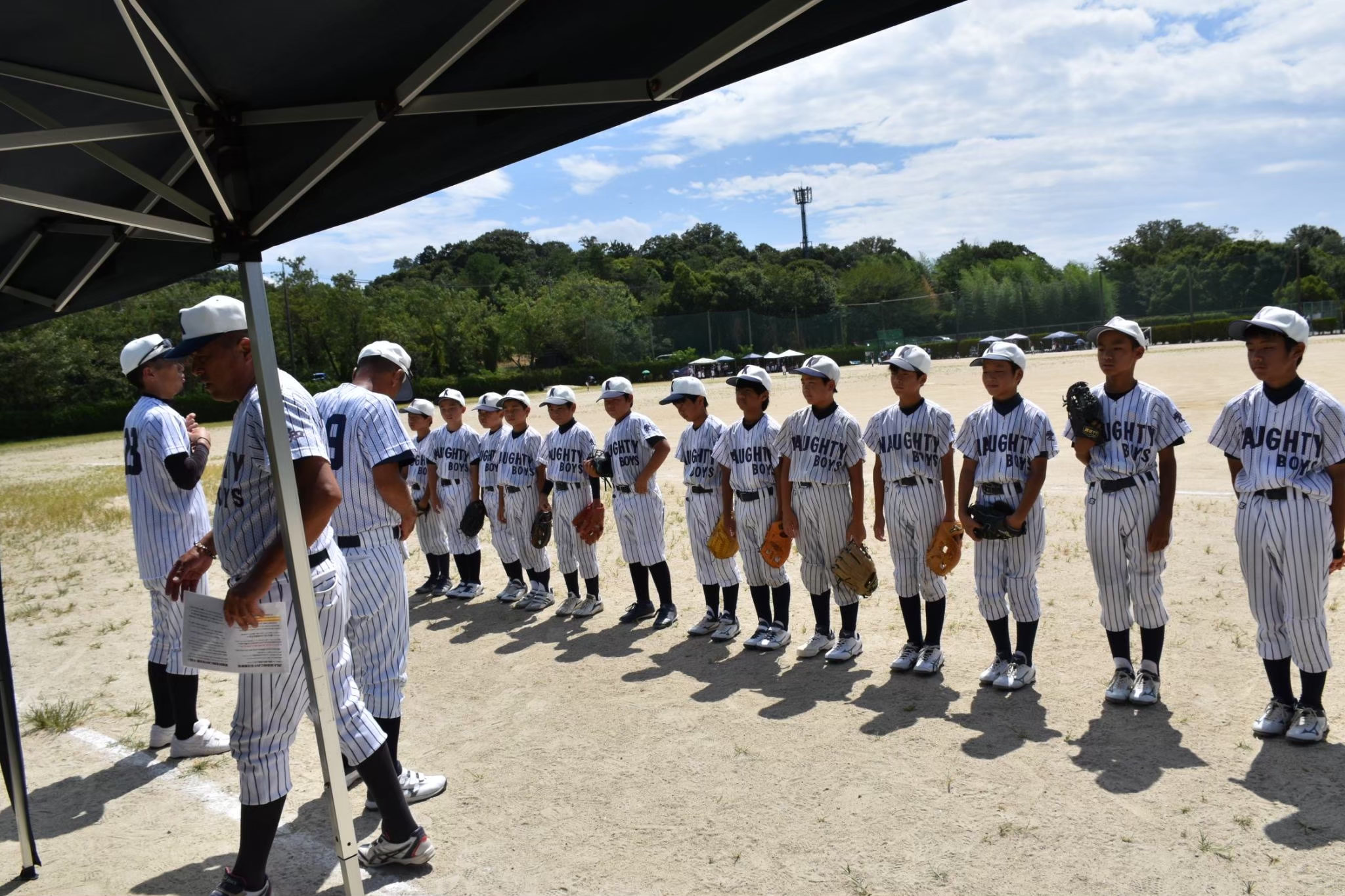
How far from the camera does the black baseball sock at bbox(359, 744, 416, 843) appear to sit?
3.72m

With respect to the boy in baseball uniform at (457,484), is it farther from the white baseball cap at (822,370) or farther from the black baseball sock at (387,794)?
the black baseball sock at (387,794)

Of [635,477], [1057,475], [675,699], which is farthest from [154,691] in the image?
[1057,475]

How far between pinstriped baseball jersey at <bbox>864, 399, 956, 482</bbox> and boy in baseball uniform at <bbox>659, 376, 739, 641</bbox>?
1.59 m

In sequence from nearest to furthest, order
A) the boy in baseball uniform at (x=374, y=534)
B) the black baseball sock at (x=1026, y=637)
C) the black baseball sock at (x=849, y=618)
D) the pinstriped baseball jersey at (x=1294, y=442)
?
the boy in baseball uniform at (x=374, y=534), the pinstriped baseball jersey at (x=1294, y=442), the black baseball sock at (x=1026, y=637), the black baseball sock at (x=849, y=618)

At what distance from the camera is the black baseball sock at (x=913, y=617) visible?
6.14m

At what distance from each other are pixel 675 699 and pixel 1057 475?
9.42m

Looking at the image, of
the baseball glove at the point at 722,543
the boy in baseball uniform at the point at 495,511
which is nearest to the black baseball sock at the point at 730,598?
the baseball glove at the point at 722,543

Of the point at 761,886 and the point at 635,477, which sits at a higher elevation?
the point at 635,477

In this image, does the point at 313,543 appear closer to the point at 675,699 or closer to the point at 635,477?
the point at 675,699

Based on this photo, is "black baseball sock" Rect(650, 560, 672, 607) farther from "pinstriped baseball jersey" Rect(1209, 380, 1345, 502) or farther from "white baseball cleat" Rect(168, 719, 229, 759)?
"pinstriped baseball jersey" Rect(1209, 380, 1345, 502)

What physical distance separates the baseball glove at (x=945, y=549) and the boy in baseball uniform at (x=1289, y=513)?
150 centimetres

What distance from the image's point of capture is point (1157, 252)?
4323 inches

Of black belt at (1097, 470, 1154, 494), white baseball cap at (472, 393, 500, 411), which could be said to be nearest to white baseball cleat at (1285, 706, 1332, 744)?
black belt at (1097, 470, 1154, 494)

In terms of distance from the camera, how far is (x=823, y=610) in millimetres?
6648
